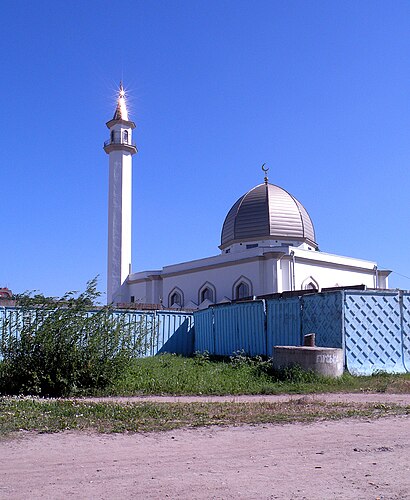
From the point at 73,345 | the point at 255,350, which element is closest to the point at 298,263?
the point at 255,350

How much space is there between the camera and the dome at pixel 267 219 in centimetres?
3859

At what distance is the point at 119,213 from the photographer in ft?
131

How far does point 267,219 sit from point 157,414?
101ft

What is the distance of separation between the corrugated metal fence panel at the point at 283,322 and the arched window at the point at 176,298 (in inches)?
824

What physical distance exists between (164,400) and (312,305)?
6.01 metres

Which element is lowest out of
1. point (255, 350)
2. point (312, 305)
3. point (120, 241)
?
point (255, 350)

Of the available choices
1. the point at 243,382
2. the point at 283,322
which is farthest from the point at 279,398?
the point at 283,322

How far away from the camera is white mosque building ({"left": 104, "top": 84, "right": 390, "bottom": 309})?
34625 mm

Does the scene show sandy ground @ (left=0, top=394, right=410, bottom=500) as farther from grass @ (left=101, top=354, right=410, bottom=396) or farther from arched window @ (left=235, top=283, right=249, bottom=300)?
arched window @ (left=235, top=283, right=249, bottom=300)

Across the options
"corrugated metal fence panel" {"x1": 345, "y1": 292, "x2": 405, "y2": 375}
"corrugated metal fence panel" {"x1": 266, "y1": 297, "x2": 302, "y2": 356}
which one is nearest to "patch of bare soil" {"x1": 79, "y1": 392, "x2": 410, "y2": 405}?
"corrugated metal fence panel" {"x1": 345, "y1": 292, "x2": 405, "y2": 375}

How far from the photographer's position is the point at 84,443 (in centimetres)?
670

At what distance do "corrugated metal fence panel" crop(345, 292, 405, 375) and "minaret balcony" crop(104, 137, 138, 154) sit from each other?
2920 cm

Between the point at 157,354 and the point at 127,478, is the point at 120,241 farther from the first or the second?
the point at 127,478

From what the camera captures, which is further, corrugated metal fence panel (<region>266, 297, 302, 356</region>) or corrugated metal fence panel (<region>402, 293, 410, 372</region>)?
corrugated metal fence panel (<region>266, 297, 302, 356</region>)
